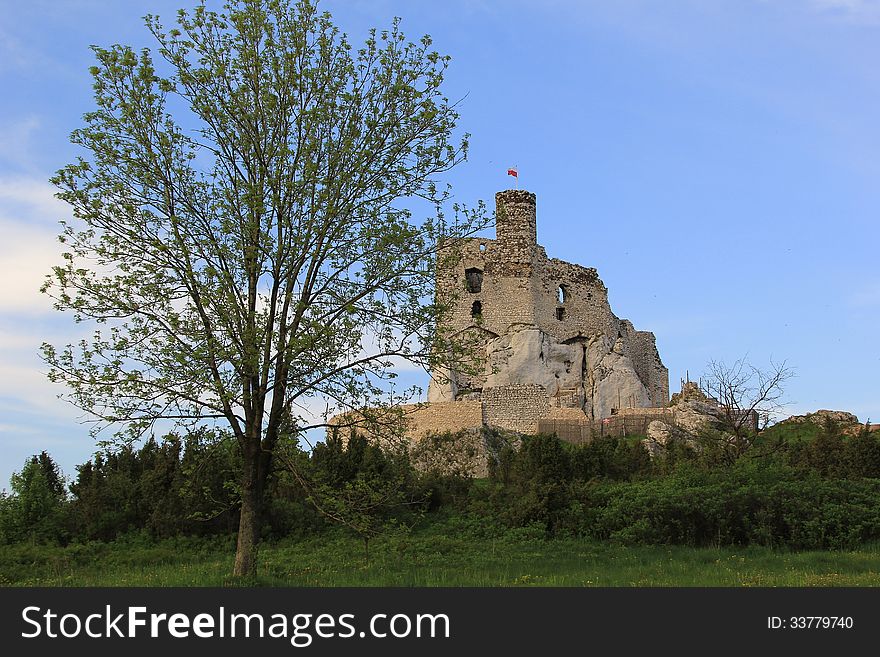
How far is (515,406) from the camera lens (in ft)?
144

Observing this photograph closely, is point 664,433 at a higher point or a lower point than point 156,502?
higher

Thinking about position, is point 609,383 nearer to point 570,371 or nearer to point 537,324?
point 570,371

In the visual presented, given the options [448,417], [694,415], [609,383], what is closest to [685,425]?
[694,415]

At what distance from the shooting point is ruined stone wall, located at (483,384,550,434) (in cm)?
4344

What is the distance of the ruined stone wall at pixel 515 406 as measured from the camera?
43438mm

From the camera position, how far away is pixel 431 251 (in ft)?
60.0

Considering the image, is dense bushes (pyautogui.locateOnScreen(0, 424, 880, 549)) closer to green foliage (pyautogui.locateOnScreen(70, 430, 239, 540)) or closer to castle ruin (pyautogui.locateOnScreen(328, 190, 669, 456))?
green foliage (pyautogui.locateOnScreen(70, 430, 239, 540))

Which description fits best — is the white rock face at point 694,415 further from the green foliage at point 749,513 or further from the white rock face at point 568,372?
the green foliage at point 749,513

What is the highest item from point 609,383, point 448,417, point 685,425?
point 609,383

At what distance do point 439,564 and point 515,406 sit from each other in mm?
25132

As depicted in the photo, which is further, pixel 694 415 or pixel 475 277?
pixel 475 277
